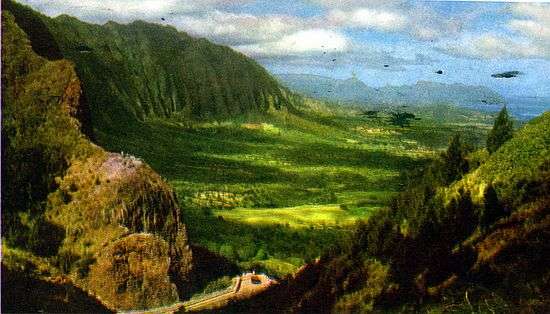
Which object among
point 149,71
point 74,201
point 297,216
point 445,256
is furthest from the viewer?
point 149,71

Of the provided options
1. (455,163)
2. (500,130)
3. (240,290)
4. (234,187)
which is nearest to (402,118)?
(455,163)

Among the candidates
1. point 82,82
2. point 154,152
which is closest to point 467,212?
point 154,152

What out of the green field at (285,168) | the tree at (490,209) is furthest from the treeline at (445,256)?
the green field at (285,168)

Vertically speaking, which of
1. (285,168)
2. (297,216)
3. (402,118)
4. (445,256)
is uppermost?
(402,118)

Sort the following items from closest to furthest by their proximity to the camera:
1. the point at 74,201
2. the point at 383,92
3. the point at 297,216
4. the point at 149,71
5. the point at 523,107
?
the point at 74,201 < the point at 297,216 < the point at 149,71 < the point at 523,107 < the point at 383,92

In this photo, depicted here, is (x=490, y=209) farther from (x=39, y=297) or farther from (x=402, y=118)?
(x=39, y=297)

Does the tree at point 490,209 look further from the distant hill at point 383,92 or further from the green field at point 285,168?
the distant hill at point 383,92
